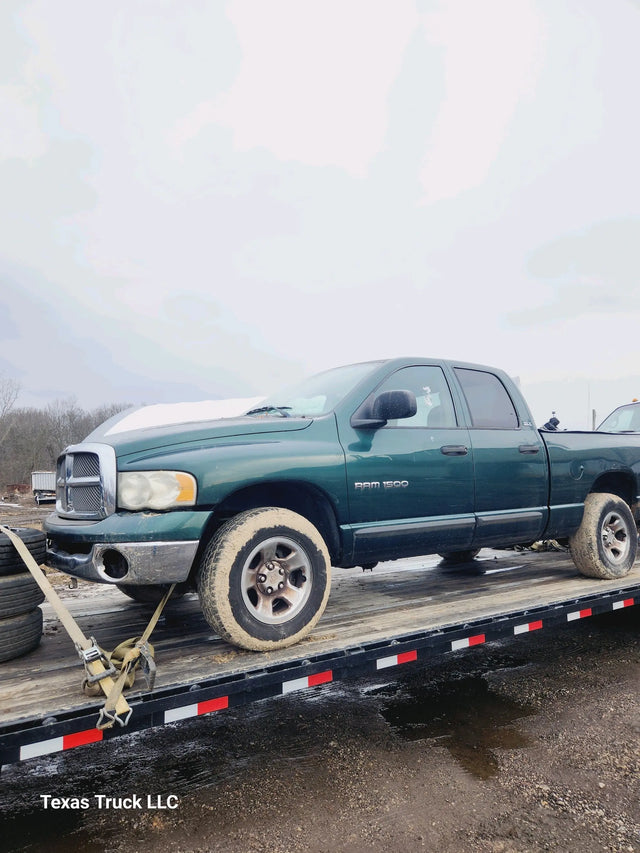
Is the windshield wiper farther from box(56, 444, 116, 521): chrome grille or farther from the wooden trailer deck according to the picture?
the wooden trailer deck

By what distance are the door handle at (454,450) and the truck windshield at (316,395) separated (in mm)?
724

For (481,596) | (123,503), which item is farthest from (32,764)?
(481,596)

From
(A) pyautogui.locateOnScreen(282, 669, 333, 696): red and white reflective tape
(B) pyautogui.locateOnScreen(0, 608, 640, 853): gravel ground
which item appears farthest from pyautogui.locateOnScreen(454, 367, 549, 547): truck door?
(A) pyautogui.locateOnScreen(282, 669, 333, 696): red and white reflective tape

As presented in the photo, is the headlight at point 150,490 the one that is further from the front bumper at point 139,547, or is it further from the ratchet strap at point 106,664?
the ratchet strap at point 106,664

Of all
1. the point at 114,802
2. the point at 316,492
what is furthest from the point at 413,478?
the point at 114,802

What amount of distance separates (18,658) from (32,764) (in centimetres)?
96

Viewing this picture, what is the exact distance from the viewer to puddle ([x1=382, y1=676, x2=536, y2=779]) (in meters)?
3.36

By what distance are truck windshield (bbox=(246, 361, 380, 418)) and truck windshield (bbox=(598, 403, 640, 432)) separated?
4.96 meters

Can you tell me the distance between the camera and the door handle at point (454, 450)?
3859 millimetres

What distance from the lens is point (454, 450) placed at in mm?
3900

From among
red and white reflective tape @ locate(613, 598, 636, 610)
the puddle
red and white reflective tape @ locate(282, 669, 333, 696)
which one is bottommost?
the puddle

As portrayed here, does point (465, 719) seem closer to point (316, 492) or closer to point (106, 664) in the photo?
point (316, 492)

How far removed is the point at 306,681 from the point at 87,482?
4.93 feet

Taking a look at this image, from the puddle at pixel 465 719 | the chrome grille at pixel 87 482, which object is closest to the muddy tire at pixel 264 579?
the chrome grille at pixel 87 482
